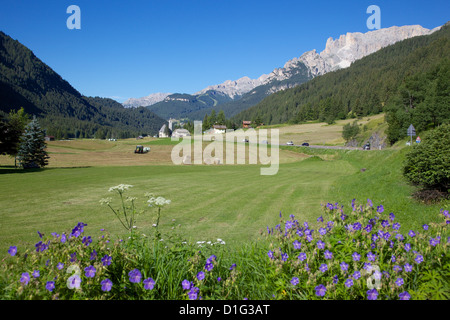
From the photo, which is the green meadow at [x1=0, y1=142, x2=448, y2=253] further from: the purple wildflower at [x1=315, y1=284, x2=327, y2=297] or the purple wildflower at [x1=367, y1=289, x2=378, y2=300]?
the purple wildflower at [x1=367, y1=289, x2=378, y2=300]

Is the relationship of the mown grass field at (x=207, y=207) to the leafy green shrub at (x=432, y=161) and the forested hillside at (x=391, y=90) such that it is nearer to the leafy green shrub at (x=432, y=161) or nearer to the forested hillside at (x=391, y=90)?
the leafy green shrub at (x=432, y=161)

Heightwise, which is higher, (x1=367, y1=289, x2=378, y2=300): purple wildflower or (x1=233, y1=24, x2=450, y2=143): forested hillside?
(x1=233, y1=24, x2=450, y2=143): forested hillside

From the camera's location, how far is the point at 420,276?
120 inches

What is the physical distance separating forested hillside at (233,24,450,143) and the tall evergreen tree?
58.7m

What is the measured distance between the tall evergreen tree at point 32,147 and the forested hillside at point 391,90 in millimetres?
58658

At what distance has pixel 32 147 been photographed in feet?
110

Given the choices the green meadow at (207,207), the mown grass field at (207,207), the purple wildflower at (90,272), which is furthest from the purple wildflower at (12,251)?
the green meadow at (207,207)

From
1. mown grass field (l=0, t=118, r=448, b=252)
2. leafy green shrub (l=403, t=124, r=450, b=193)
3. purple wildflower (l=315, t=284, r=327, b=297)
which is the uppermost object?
leafy green shrub (l=403, t=124, r=450, b=193)

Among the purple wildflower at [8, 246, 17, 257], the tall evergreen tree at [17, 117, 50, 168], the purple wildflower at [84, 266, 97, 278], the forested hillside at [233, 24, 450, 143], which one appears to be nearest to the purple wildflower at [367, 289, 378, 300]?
the purple wildflower at [84, 266, 97, 278]

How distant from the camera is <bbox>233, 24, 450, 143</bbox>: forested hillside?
48.5 meters

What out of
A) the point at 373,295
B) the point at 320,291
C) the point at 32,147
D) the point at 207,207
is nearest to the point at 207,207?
the point at 207,207
